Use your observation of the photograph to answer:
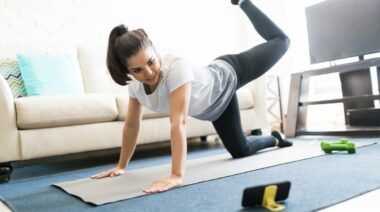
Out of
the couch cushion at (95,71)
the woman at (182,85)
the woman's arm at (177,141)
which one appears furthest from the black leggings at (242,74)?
the couch cushion at (95,71)

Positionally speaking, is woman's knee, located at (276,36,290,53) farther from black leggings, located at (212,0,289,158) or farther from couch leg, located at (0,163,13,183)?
couch leg, located at (0,163,13,183)

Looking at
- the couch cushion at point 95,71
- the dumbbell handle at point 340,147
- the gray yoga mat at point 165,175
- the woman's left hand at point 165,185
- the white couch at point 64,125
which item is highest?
the couch cushion at point 95,71

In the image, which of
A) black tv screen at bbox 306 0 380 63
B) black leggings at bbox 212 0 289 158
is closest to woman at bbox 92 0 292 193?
black leggings at bbox 212 0 289 158

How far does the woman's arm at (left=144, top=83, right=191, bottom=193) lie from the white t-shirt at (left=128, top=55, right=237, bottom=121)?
4cm

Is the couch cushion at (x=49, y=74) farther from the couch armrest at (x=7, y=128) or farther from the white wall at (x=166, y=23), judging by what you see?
the couch armrest at (x=7, y=128)

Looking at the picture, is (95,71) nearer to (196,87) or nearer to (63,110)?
(63,110)

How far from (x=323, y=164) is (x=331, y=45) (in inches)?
60.2

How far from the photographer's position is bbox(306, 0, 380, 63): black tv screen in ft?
7.86

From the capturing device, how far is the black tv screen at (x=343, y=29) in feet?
7.86

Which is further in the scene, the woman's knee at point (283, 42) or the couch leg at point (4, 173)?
the woman's knee at point (283, 42)

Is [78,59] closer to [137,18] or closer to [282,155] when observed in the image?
[137,18]

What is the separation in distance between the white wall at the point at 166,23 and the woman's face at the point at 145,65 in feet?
5.54

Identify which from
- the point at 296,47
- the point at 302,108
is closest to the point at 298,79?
the point at 302,108

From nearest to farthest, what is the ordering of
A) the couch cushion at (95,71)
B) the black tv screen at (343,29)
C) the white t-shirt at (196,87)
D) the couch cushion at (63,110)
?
1. the white t-shirt at (196,87)
2. the couch cushion at (63,110)
3. the black tv screen at (343,29)
4. the couch cushion at (95,71)
